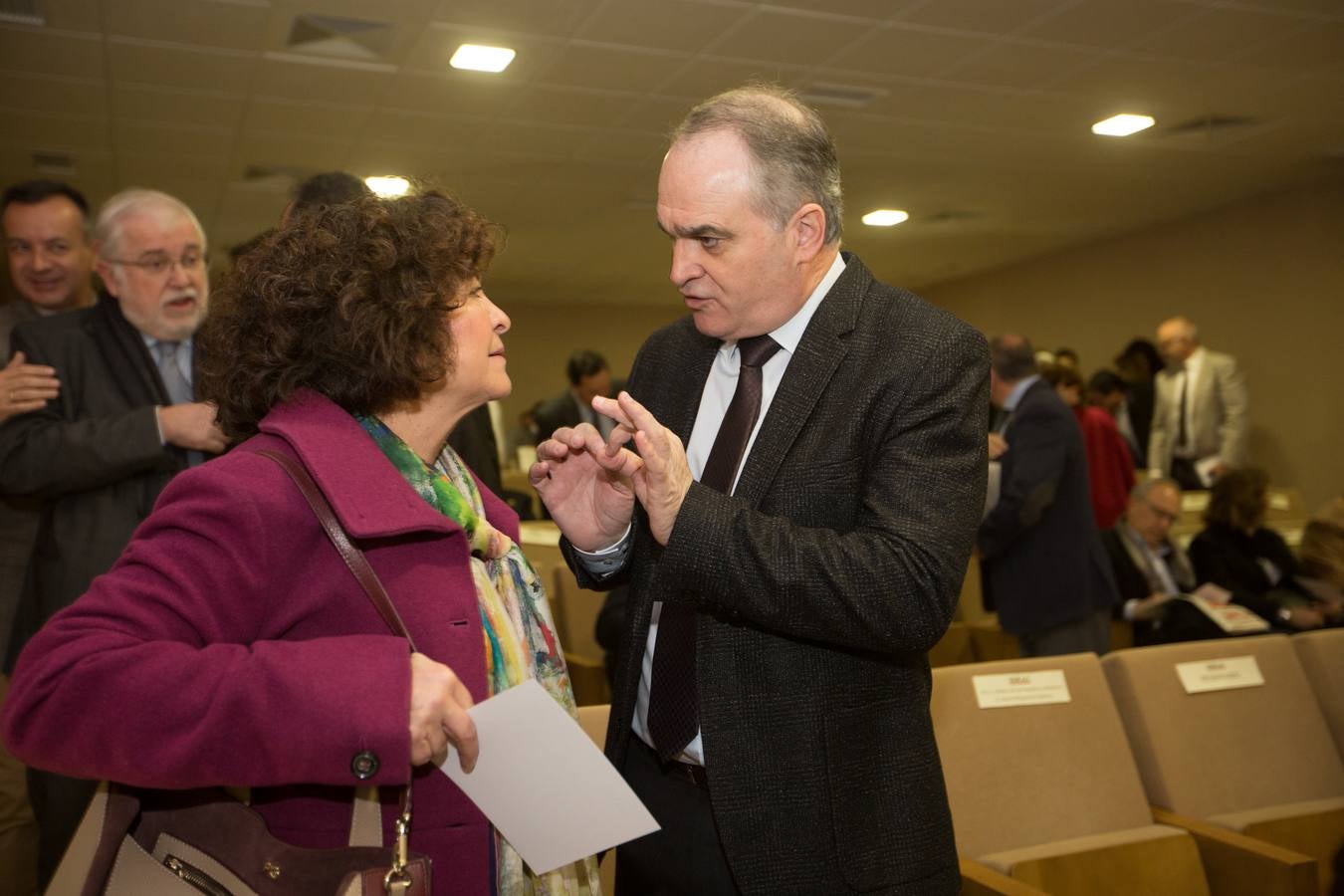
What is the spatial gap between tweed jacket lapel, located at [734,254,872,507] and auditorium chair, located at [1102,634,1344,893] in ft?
5.13

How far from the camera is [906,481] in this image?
128 centimetres

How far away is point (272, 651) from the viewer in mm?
1023

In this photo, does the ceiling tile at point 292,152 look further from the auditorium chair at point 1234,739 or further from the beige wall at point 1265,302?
the beige wall at point 1265,302

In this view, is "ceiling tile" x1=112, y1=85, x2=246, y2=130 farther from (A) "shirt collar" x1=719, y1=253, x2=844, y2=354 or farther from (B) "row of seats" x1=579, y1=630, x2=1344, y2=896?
(A) "shirt collar" x1=719, y1=253, x2=844, y2=354

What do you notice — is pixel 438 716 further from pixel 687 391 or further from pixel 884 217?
pixel 884 217

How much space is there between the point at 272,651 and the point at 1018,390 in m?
3.53

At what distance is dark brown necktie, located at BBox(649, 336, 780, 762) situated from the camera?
1387 millimetres

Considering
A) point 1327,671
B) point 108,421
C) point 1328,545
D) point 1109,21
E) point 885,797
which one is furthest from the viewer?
point 1109,21

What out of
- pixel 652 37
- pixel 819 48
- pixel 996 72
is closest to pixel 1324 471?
pixel 996 72

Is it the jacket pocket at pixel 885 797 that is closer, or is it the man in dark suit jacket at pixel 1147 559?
the jacket pocket at pixel 885 797

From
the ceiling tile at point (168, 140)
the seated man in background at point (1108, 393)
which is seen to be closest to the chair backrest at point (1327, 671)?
the seated man in background at point (1108, 393)

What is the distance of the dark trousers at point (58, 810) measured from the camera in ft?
7.14

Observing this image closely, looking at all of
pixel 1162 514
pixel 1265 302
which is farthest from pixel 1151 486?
pixel 1265 302

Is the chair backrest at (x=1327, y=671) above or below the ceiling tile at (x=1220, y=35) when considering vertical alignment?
below
